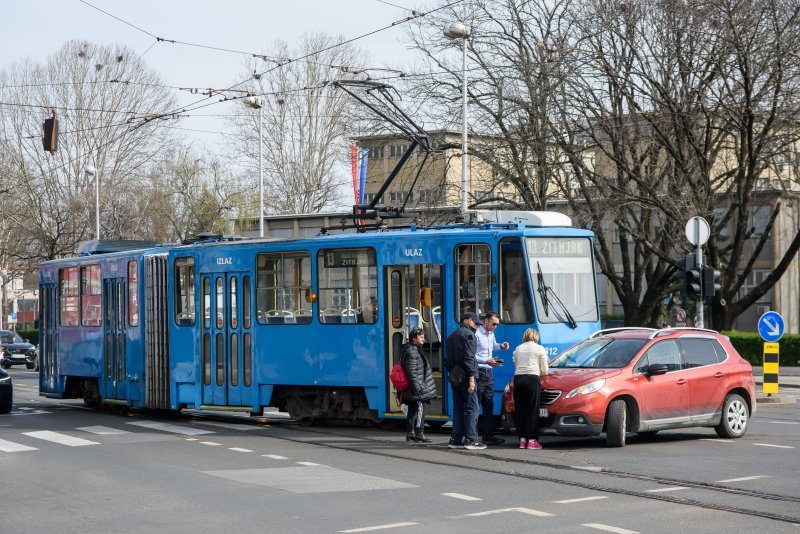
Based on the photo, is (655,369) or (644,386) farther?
(655,369)

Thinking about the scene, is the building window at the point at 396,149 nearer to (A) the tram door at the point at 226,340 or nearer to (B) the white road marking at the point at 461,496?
(A) the tram door at the point at 226,340

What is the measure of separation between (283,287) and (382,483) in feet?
25.5

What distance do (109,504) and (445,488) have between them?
314 cm

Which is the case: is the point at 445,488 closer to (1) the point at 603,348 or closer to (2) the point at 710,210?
(1) the point at 603,348

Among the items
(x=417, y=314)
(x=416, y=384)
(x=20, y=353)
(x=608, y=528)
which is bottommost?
(x=608, y=528)

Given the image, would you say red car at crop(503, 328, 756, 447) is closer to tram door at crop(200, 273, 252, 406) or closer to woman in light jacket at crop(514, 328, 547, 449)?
woman in light jacket at crop(514, 328, 547, 449)

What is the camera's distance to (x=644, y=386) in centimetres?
1590

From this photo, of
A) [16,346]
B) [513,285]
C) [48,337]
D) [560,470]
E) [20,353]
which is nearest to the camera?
[560,470]

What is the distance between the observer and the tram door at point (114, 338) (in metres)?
23.1

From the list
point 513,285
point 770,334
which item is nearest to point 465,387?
point 513,285

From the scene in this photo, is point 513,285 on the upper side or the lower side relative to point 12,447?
upper

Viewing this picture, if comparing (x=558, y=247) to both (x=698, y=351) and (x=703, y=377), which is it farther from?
(x=703, y=377)

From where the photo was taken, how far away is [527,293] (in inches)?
685

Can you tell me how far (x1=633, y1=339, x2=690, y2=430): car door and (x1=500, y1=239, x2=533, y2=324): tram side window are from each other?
1.92m
